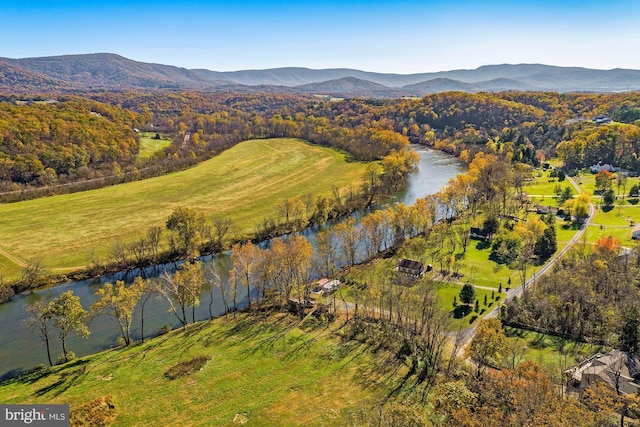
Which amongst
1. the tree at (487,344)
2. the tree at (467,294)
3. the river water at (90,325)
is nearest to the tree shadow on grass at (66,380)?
the river water at (90,325)

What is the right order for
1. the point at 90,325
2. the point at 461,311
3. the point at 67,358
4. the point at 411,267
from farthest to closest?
the point at 411,267 → the point at 461,311 → the point at 90,325 → the point at 67,358

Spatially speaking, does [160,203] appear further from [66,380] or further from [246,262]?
[66,380]

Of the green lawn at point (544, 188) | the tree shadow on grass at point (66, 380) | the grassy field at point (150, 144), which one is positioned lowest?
the tree shadow on grass at point (66, 380)

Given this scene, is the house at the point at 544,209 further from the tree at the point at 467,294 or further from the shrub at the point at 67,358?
the shrub at the point at 67,358

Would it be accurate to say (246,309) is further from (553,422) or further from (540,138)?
(540,138)

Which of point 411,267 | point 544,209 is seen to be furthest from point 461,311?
point 544,209

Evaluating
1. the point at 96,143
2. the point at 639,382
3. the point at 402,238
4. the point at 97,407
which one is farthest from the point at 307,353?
the point at 96,143
